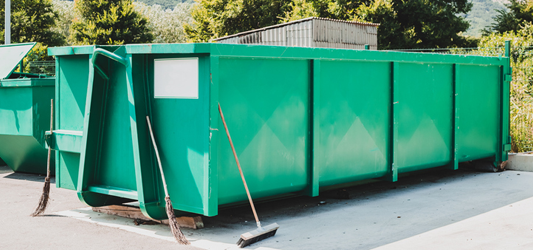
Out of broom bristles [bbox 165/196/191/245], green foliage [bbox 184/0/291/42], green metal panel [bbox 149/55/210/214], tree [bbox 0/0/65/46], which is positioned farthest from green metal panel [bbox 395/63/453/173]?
tree [bbox 0/0/65/46]

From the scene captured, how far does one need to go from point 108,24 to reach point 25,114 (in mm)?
28542

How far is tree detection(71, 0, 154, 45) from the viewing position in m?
34.5

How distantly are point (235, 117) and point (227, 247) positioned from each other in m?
1.23

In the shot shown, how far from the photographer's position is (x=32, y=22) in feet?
117

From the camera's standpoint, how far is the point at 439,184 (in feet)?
25.6

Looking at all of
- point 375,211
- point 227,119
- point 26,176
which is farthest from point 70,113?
point 375,211

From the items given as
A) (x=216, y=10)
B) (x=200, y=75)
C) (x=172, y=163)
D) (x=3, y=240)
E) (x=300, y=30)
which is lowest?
(x=3, y=240)

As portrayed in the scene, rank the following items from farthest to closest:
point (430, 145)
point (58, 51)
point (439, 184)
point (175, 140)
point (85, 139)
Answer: point (439, 184) → point (430, 145) → point (58, 51) → point (85, 139) → point (175, 140)

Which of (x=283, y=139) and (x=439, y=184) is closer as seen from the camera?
(x=283, y=139)

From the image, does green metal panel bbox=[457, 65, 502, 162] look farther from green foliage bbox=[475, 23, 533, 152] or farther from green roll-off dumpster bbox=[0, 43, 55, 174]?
green roll-off dumpster bbox=[0, 43, 55, 174]

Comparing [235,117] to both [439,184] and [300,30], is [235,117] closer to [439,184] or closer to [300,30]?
[439,184]

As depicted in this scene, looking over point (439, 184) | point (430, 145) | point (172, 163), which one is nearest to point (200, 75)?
point (172, 163)

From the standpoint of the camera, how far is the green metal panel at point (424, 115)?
688cm

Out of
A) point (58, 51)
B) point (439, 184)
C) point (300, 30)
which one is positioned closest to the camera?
point (58, 51)
